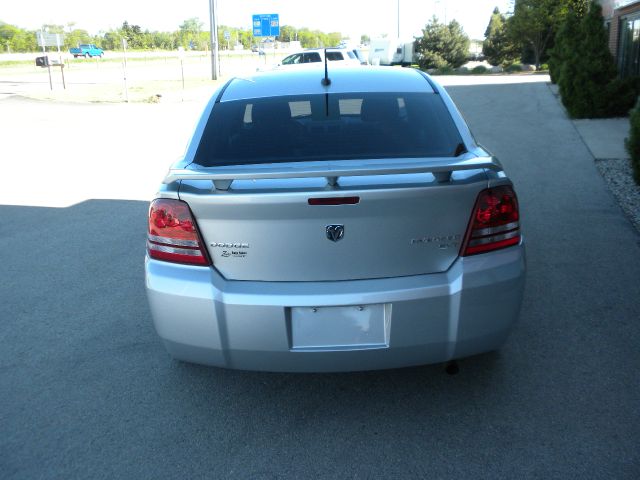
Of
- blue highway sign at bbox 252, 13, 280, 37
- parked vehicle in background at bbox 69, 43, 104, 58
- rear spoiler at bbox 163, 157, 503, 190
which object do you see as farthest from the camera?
parked vehicle in background at bbox 69, 43, 104, 58

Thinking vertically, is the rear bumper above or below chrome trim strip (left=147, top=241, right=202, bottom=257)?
below

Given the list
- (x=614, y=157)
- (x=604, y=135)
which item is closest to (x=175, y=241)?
(x=614, y=157)

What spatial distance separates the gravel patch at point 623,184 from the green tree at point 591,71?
4.57 meters

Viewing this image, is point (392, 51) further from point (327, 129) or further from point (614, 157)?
point (327, 129)

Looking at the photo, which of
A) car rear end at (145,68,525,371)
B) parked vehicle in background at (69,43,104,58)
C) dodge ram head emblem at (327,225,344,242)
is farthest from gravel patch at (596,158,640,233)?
parked vehicle in background at (69,43,104,58)

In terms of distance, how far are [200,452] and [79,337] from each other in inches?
69.0

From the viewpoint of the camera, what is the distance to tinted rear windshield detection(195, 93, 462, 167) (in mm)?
3660

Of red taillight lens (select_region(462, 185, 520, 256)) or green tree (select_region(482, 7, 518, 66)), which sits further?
green tree (select_region(482, 7, 518, 66))

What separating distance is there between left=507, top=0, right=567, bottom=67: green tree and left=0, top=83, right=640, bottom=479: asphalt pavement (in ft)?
114

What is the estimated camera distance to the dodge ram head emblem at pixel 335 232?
304cm

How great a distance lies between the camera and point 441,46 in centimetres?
4441

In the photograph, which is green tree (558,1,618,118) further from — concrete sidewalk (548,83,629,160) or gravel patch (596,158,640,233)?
gravel patch (596,158,640,233)

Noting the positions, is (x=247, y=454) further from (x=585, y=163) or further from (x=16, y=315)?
(x=585, y=163)

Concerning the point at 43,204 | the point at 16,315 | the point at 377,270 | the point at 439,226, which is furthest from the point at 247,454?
the point at 43,204
